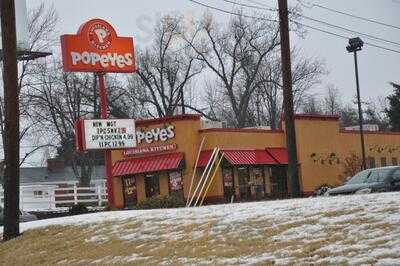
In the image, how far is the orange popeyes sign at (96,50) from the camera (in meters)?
28.4

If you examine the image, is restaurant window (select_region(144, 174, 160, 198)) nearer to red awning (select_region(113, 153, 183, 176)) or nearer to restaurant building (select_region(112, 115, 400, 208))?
restaurant building (select_region(112, 115, 400, 208))

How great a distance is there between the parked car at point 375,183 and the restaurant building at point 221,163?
13579 mm

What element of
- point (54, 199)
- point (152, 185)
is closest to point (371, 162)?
point (152, 185)

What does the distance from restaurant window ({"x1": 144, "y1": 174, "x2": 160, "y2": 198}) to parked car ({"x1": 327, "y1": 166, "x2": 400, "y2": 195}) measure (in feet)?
53.3

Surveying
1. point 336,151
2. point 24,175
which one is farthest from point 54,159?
point 336,151

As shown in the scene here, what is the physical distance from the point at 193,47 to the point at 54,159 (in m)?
18.6

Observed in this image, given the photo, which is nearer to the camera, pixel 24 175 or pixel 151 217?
pixel 151 217

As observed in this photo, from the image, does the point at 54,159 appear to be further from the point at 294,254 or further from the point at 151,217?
the point at 294,254

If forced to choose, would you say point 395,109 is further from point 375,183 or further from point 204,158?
point 375,183

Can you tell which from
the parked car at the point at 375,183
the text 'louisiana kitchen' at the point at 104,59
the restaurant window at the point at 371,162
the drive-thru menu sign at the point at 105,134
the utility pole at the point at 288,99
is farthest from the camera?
the restaurant window at the point at 371,162

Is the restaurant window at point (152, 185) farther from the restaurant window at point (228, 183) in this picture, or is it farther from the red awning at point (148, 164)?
the restaurant window at point (228, 183)

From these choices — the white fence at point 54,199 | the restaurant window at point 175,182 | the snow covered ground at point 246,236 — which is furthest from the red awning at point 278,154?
the snow covered ground at point 246,236

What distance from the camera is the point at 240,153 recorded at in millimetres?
40188

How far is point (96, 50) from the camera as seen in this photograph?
29.1 metres
